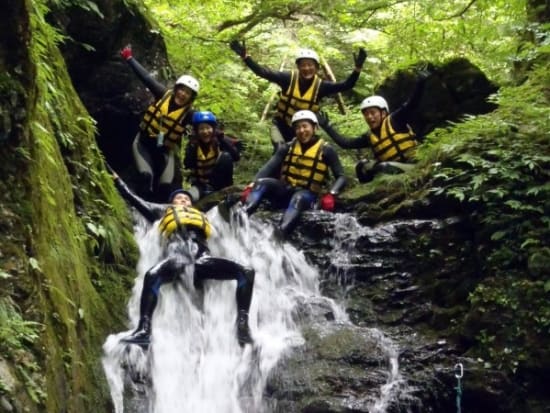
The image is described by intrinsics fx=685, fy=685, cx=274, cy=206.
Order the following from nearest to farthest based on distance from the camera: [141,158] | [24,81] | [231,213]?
1. [24,81]
2. [231,213]
3. [141,158]

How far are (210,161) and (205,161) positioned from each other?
8 centimetres

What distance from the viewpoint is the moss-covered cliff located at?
3908mm

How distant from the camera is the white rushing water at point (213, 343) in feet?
20.7

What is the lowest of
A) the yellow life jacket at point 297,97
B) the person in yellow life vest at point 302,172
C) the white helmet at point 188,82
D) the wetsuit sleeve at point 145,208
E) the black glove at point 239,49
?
the wetsuit sleeve at point 145,208

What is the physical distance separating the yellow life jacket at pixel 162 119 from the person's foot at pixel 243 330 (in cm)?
378

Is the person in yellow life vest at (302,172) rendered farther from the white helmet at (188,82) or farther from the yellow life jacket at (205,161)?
the white helmet at (188,82)

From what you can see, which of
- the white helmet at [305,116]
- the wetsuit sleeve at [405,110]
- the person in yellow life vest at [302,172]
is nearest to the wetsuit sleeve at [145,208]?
the person in yellow life vest at [302,172]

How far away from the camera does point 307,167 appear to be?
32.3 feet

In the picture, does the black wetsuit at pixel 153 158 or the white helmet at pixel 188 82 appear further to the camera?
the black wetsuit at pixel 153 158

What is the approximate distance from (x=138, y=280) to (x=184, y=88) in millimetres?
3168

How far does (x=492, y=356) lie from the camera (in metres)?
6.85

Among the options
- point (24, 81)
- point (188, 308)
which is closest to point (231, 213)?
point (188, 308)

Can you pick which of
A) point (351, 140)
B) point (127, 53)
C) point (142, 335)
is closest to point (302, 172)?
point (351, 140)

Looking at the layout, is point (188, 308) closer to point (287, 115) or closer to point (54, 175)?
point (54, 175)
